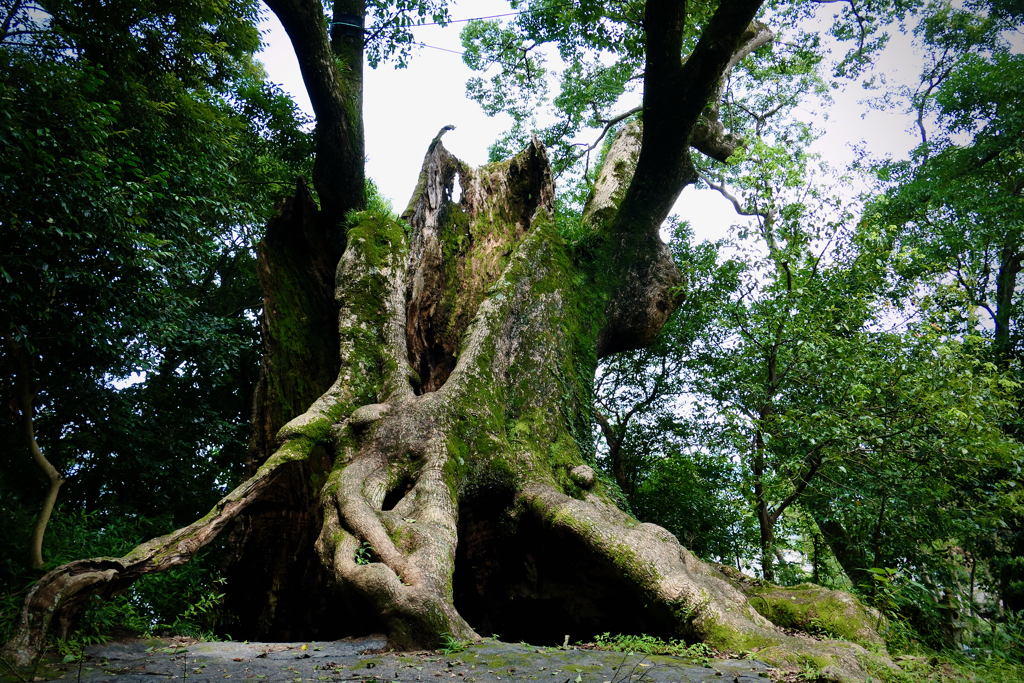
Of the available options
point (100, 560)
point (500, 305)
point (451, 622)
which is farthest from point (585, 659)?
point (500, 305)

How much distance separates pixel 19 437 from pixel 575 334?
8.07 meters

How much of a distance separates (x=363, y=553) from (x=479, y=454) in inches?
60.2

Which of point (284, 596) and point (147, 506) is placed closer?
point (284, 596)

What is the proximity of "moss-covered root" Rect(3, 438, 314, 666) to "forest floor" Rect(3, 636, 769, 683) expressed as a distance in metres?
0.17

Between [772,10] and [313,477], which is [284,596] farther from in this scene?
[772,10]

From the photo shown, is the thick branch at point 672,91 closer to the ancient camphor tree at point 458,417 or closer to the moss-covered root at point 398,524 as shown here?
the ancient camphor tree at point 458,417

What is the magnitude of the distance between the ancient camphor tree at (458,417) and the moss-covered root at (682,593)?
2cm

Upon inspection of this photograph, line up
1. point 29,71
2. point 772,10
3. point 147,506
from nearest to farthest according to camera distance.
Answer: point 29,71 → point 147,506 → point 772,10

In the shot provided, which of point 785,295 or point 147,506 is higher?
point 785,295

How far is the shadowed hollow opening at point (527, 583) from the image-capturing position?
4.30 metres

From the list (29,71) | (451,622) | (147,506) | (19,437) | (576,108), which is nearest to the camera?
(451,622)

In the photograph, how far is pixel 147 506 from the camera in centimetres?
910

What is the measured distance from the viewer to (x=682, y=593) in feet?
11.8

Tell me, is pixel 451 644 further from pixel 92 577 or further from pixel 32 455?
pixel 32 455
